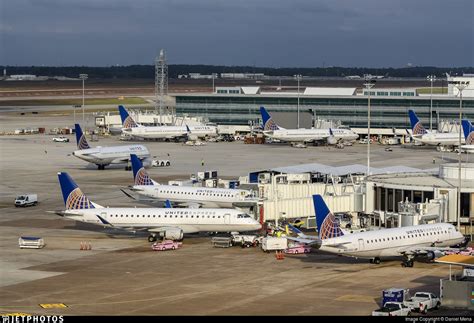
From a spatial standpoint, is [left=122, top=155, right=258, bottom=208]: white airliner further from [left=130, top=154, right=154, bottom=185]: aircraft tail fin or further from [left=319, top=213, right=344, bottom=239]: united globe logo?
[left=319, top=213, right=344, bottom=239]: united globe logo

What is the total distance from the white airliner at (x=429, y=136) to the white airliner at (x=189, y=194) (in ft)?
291

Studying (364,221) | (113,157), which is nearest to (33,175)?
(113,157)

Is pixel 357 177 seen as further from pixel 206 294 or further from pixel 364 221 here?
pixel 206 294

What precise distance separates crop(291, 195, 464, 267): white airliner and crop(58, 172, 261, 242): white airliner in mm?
12313

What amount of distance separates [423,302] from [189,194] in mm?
51329

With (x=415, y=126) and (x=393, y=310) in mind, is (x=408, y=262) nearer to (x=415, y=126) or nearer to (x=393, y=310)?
(x=393, y=310)

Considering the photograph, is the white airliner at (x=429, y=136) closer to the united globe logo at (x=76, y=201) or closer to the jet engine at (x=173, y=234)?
the jet engine at (x=173, y=234)

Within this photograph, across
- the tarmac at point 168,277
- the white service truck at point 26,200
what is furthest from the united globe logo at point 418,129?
the white service truck at point 26,200

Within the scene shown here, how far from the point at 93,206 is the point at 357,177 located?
101 ft

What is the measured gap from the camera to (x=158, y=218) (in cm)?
9556

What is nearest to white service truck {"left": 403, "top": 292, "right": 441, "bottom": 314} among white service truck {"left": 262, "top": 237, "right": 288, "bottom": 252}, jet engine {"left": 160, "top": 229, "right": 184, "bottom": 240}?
white service truck {"left": 262, "top": 237, "right": 288, "bottom": 252}

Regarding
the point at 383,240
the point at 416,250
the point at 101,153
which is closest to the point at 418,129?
the point at 101,153

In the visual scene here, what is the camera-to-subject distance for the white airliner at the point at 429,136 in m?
194

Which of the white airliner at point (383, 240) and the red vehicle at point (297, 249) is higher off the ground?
the white airliner at point (383, 240)
